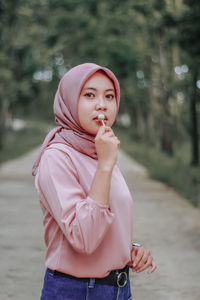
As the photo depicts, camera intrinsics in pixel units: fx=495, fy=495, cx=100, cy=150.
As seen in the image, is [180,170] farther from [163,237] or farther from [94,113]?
[94,113]

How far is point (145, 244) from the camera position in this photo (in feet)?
21.1

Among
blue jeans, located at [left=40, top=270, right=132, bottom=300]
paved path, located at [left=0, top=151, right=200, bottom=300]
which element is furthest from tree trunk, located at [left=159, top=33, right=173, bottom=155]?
blue jeans, located at [left=40, top=270, right=132, bottom=300]

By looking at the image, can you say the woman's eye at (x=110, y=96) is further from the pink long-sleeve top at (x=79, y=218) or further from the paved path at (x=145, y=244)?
the paved path at (x=145, y=244)

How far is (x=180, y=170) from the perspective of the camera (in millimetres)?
15086

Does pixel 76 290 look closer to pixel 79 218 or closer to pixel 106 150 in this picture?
pixel 79 218

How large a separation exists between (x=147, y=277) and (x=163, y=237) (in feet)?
5.87

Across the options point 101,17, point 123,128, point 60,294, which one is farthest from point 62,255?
point 123,128

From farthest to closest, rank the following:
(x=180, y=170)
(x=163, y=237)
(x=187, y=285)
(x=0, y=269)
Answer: (x=180, y=170), (x=163, y=237), (x=0, y=269), (x=187, y=285)

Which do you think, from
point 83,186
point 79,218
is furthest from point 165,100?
point 79,218

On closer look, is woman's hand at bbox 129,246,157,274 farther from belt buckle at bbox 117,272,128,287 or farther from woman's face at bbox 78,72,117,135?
woman's face at bbox 78,72,117,135

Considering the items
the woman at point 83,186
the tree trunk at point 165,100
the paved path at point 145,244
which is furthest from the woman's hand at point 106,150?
the tree trunk at point 165,100

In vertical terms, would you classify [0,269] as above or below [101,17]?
below

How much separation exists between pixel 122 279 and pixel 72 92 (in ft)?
2.48

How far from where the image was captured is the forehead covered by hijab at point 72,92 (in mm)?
1868
